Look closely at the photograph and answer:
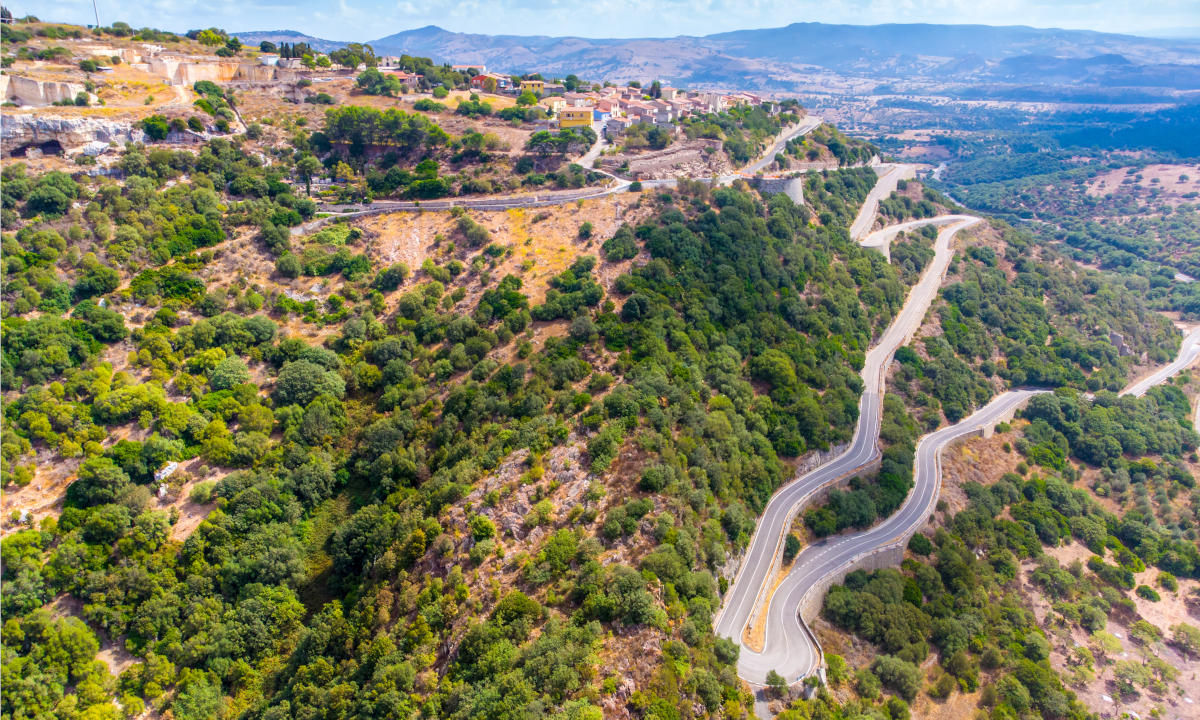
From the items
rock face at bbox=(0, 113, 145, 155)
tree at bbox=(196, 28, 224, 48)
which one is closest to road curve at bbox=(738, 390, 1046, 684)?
rock face at bbox=(0, 113, 145, 155)

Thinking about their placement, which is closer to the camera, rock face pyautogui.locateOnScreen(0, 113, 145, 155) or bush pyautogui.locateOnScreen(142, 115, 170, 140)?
rock face pyautogui.locateOnScreen(0, 113, 145, 155)

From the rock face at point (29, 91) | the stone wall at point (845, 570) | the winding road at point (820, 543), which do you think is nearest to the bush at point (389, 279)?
the rock face at point (29, 91)

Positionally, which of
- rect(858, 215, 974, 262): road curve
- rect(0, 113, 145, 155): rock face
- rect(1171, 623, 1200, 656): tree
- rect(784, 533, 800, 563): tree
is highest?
rect(0, 113, 145, 155): rock face

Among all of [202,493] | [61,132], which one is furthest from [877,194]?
[61,132]

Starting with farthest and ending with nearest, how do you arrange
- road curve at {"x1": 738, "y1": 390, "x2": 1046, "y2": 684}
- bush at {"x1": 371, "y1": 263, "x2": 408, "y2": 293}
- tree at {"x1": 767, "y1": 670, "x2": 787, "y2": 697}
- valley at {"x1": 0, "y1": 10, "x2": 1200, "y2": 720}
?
bush at {"x1": 371, "y1": 263, "x2": 408, "y2": 293} < road curve at {"x1": 738, "y1": 390, "x2": 1046, "y2": 684} < valley at {"x1": 0, "y1": 10, "x2": 1200, "y2": 720} < tree at {"x1": 767, "y1": 670, "x2": 787, "y2": 697}

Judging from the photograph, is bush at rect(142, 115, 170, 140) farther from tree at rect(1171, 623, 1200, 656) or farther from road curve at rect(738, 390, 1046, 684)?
tree at rect(1171, 623, 1200, 656)

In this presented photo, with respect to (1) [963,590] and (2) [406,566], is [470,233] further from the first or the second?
(1) [963,590]

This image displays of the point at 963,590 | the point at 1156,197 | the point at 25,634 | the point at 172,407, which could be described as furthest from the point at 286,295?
the point at 1156,197

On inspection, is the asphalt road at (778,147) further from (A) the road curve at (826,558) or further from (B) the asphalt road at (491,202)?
(A) the road curve at (826,558)
